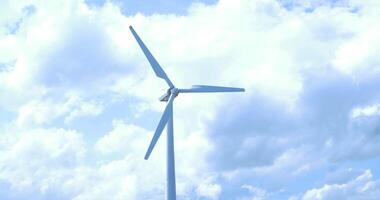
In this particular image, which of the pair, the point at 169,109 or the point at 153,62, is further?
the point at 153,62

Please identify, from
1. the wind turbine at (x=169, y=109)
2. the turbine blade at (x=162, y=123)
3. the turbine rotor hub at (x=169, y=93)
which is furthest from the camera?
the turbine rotor hub at (x=169, y=93)

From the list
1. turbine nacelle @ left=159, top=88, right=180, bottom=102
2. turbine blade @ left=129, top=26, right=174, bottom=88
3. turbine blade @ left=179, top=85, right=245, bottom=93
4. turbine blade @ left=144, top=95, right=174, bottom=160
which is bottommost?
turbine blade @ left=144, top=95, right=174, bottom=160

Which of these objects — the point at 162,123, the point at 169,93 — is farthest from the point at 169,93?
the point at 162,123

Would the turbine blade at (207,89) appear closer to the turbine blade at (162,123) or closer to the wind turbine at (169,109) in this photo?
the wind turbine at (169,109)

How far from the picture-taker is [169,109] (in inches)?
3145

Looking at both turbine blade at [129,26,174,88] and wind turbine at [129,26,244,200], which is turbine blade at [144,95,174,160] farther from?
turbine blade at [129,26,174,88]

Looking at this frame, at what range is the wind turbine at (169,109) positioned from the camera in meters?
73.3

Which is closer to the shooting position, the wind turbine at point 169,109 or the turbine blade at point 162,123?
the wind turbine at point 169,109

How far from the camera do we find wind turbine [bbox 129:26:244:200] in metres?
73.3

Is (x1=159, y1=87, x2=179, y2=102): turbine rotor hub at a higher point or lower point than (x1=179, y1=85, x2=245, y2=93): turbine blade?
lower

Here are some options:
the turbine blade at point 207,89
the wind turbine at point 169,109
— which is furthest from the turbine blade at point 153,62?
the turbine blade at point 207,89

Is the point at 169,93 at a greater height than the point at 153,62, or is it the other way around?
the point at 153,62

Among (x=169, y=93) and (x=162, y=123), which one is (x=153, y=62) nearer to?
(x=169, y=93)

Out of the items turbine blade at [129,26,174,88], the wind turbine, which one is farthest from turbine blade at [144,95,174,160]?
turbine blade at [129,26,174,88]
